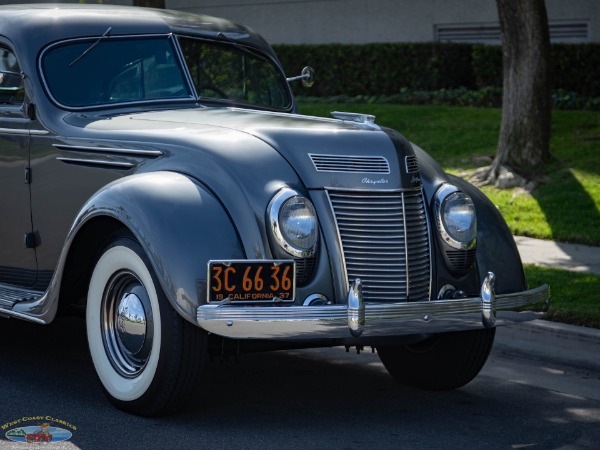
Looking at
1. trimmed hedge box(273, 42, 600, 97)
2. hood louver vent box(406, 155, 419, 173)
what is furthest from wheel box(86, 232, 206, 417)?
trimmed hedge box(273, 42, 600, 97)

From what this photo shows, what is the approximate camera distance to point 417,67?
19.2m

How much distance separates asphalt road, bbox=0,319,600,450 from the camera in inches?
206

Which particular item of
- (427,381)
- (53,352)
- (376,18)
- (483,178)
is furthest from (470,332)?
(376,18)

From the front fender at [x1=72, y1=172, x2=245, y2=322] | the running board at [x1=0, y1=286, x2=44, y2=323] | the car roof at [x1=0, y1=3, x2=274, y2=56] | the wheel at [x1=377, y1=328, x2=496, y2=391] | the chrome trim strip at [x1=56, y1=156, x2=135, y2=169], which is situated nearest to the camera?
the front fender at [x1=72, y1=172, x2=245, y2=322]

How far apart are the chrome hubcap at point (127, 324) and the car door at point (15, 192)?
100 centimetres

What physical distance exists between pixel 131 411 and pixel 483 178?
26.6 ft

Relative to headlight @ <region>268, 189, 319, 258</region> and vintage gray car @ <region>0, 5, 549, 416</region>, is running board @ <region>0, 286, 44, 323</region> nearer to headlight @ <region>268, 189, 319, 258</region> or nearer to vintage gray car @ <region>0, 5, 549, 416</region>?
vintage gray car @ <region>0, 5, 549, 416</region>

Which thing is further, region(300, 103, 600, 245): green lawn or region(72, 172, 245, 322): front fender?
region(300, 103, 600, 245): green lawn

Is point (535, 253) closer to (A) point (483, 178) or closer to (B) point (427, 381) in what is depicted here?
(A) point (483, 178)

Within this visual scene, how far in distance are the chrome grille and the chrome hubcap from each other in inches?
38.8

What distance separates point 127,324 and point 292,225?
0.98 meters

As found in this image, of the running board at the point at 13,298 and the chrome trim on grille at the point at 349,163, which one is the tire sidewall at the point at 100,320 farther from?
the chrome trim on grille at the point at 349,163

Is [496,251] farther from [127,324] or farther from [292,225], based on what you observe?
[127,324]

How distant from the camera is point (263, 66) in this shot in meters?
7.65
